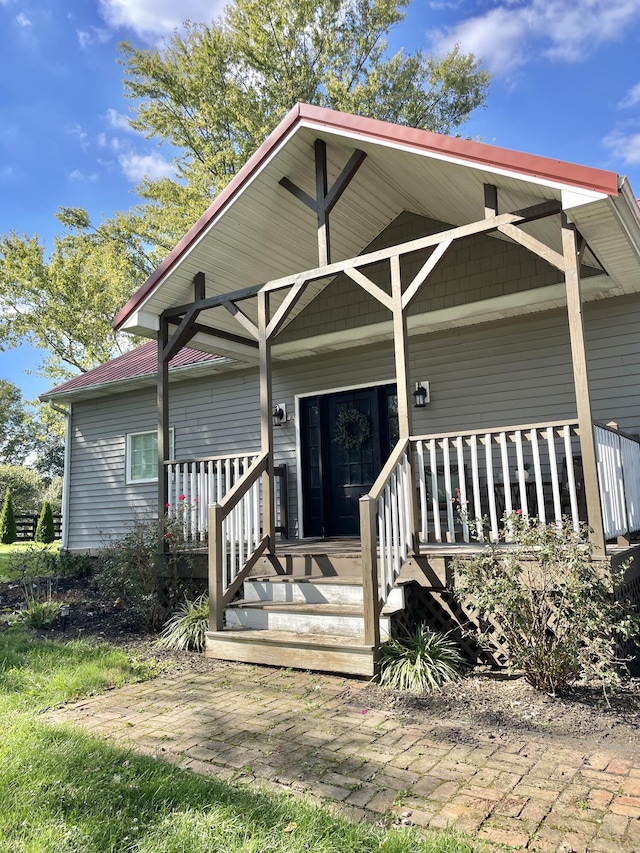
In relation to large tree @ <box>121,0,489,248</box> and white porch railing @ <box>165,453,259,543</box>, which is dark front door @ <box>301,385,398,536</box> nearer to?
white porch railing @ <box>165,453,259,543</box>

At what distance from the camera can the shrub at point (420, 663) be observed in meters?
4.25

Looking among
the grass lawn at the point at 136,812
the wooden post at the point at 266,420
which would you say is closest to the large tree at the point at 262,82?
the wooden post at the point at 266,420

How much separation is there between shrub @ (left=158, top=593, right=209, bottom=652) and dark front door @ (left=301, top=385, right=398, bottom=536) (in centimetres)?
298

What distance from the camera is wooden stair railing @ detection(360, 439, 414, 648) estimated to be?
4.52m

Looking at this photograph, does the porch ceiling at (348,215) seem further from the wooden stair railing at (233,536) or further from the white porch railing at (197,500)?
the wooden stair railing at (233,536)

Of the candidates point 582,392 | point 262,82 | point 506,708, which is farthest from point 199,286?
point 262,82

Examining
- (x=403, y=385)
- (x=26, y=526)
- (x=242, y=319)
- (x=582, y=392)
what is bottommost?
(x=26, y=526)

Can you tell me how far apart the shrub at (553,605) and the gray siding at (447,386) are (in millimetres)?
3169

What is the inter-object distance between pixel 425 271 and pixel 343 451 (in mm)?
3703

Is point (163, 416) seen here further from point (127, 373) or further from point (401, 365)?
point (127, 373)

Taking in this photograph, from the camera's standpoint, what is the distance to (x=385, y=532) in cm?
495

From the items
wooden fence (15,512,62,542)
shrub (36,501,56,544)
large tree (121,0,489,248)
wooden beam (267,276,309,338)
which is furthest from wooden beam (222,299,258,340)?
wooden fence (15,512,62,542)

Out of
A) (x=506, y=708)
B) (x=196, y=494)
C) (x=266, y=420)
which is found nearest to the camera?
(x=506, y=708)

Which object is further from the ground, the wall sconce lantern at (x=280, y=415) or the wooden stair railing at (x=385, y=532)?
the wall sconce lantern at (x=280, y=415)
